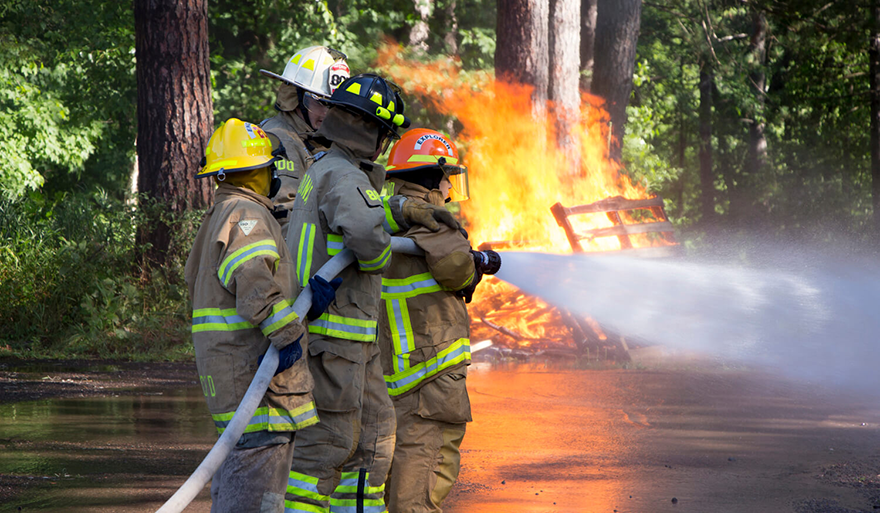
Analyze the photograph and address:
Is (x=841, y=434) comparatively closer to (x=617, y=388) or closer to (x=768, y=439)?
(x=768, y=439)

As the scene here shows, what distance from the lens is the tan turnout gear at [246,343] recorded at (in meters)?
3.13

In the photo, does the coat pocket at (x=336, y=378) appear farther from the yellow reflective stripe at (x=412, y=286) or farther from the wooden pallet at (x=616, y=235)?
the wooden pallet at (x=616, y=235)

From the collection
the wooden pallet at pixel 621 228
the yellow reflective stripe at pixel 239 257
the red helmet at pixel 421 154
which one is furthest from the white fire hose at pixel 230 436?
the wooden pallet at pixel 621 228

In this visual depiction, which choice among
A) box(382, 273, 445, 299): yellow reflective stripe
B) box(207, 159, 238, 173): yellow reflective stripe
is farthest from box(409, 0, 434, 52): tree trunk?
box(207, 159, 238, 173): yellow reflective stripe

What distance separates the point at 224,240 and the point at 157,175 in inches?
299

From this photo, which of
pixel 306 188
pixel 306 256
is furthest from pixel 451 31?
pixel 306 256

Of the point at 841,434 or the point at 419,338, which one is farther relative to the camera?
the point at 841,434

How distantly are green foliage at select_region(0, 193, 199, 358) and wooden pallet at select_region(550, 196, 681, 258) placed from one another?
14.0 ft

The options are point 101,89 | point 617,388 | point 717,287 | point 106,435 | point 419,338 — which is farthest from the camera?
point 101,89

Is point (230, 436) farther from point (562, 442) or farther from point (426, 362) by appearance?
point (562, 442)

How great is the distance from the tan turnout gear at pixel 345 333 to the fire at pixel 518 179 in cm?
690

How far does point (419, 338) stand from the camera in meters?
3.98

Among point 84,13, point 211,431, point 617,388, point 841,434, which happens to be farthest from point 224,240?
point 84,13

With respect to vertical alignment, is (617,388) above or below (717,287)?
below
